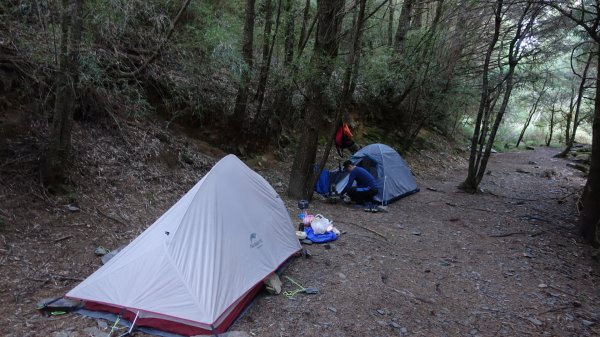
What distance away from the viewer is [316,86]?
8328 mm

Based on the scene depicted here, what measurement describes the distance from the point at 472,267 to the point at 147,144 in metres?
5.63

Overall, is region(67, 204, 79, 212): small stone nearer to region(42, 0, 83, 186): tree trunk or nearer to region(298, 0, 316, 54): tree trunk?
region(42, 0, 83, 186): tree trunk

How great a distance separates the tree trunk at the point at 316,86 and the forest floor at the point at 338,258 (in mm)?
588

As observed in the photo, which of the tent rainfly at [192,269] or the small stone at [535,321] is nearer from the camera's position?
the tent rainfly at [192,269]

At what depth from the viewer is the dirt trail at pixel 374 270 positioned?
13.4 ft

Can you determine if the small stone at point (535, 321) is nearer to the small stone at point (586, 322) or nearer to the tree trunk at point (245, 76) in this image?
the small stone at point (586, 322)

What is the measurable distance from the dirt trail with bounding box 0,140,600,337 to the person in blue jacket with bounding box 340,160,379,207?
21.2 inches

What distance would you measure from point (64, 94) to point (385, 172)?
22.1 ft

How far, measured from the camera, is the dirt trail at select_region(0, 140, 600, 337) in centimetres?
409

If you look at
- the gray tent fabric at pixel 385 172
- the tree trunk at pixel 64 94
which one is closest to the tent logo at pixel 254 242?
the tree trunk at pixel 64 94

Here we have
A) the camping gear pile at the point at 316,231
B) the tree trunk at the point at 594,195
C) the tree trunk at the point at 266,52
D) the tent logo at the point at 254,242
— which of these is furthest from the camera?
the tree trunk at the point at 266,52

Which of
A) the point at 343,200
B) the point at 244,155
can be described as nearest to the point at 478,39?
the point at 343,200

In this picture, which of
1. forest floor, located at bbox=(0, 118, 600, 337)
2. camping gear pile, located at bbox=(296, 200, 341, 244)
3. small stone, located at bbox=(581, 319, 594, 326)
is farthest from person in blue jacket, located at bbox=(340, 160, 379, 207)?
small stone, located at bbox=(581, 319, 594, 326)

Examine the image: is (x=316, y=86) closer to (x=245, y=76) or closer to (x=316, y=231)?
(x=245, y=76)
